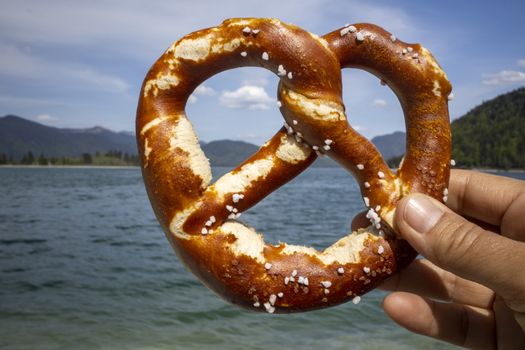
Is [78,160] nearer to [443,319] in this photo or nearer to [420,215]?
[443,319]

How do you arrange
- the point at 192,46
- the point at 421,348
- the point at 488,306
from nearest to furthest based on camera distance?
the point at 192,46 → the point at 488,306 → the point at 421,348

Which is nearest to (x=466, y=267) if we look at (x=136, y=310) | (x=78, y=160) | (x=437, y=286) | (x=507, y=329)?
(x=507, y=329)

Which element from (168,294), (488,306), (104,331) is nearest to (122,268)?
A: (168,294)

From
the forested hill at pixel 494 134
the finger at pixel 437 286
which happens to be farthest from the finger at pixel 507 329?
the forested hill at pixel 494 134

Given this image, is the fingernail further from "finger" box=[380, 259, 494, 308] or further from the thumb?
"finger" box=[380, 259, 494, 308]

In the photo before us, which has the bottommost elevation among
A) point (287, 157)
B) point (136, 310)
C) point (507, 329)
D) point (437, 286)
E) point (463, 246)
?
point (136, 310)

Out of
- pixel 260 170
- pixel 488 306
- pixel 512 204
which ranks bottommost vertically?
pixel 488 306

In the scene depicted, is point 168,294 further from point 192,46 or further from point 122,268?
point 192,46

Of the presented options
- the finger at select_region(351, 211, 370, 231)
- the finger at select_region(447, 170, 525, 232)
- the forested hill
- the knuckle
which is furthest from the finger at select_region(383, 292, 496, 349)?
the forested hill
